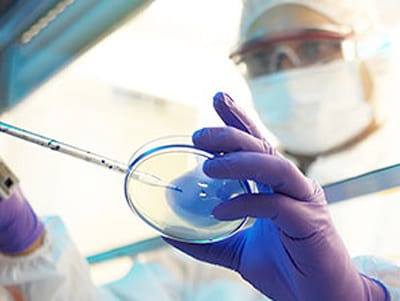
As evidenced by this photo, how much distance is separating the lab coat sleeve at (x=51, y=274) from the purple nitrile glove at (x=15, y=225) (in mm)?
21

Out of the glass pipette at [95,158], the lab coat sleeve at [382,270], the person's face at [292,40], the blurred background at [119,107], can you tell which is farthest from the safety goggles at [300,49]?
the glass pipette at [95,158]

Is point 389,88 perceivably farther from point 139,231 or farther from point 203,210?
point 203,210

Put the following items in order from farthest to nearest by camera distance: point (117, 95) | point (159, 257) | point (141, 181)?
1. point (117, 95)
2. point (159, 257)
3. point (141, 181)

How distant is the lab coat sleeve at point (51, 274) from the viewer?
1177 mm

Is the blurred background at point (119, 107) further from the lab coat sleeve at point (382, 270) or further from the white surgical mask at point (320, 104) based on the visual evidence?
the lab coat sleeve at point (382, 270)

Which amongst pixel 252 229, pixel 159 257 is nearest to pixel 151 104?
pixel 159 257

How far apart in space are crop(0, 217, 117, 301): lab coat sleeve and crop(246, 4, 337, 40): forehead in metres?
0.65

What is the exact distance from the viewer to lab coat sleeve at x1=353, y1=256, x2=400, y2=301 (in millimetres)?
911

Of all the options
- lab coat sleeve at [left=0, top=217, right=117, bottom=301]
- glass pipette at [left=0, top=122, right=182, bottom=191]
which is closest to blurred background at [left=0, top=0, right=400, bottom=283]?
lab coat sleeve at [left=0, top=217, right=117, bottom=301]

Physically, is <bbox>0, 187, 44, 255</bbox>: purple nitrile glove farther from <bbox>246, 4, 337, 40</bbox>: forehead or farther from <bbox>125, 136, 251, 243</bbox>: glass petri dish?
<bbox>246, 4, 337, 40</bbox>: forehead

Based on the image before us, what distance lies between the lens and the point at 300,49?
1.44m

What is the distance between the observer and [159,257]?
4.56ft

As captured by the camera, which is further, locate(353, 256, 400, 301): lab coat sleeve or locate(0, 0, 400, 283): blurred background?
locate(0, 0, 400, 283): blurred background

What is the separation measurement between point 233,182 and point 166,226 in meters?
0.09
